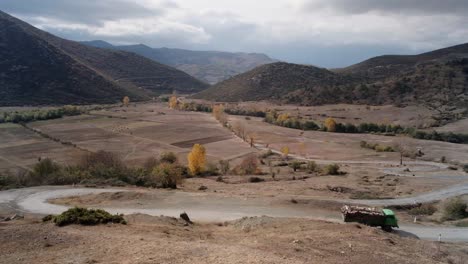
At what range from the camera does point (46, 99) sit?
15200cm

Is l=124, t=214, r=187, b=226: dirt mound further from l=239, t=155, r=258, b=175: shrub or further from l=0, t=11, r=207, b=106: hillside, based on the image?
l=0, t=11, r=207, b=106: hillside

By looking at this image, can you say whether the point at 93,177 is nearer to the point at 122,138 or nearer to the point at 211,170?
the point at 211,170

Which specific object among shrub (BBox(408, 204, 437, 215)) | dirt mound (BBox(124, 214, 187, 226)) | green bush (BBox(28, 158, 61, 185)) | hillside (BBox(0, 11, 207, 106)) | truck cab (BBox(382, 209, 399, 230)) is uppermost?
hillside (BBox(0, 11, 207, 106))

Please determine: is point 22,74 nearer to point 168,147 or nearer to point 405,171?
point 168,147

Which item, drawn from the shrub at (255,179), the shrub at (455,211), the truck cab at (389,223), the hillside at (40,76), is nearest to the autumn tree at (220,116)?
the hillside at (40,76)

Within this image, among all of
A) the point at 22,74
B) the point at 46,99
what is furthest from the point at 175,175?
the point at 22,74

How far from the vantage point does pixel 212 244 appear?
20156 millimetres

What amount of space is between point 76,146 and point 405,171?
63.1 metres

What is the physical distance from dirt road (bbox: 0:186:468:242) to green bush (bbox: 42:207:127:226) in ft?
22.1

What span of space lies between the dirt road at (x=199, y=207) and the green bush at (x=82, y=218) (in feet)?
22.1

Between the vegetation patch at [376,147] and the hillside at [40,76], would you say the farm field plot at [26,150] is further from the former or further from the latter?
the vegetation patch at [376,147]

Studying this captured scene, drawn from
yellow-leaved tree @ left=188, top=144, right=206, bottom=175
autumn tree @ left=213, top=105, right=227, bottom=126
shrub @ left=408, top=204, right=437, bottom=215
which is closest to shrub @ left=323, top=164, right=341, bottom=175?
yellow-leaved tree @ left=188, top=144, right=206, bottom=175

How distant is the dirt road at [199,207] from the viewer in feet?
96.7

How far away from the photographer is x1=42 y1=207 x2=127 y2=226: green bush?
22.7 m
